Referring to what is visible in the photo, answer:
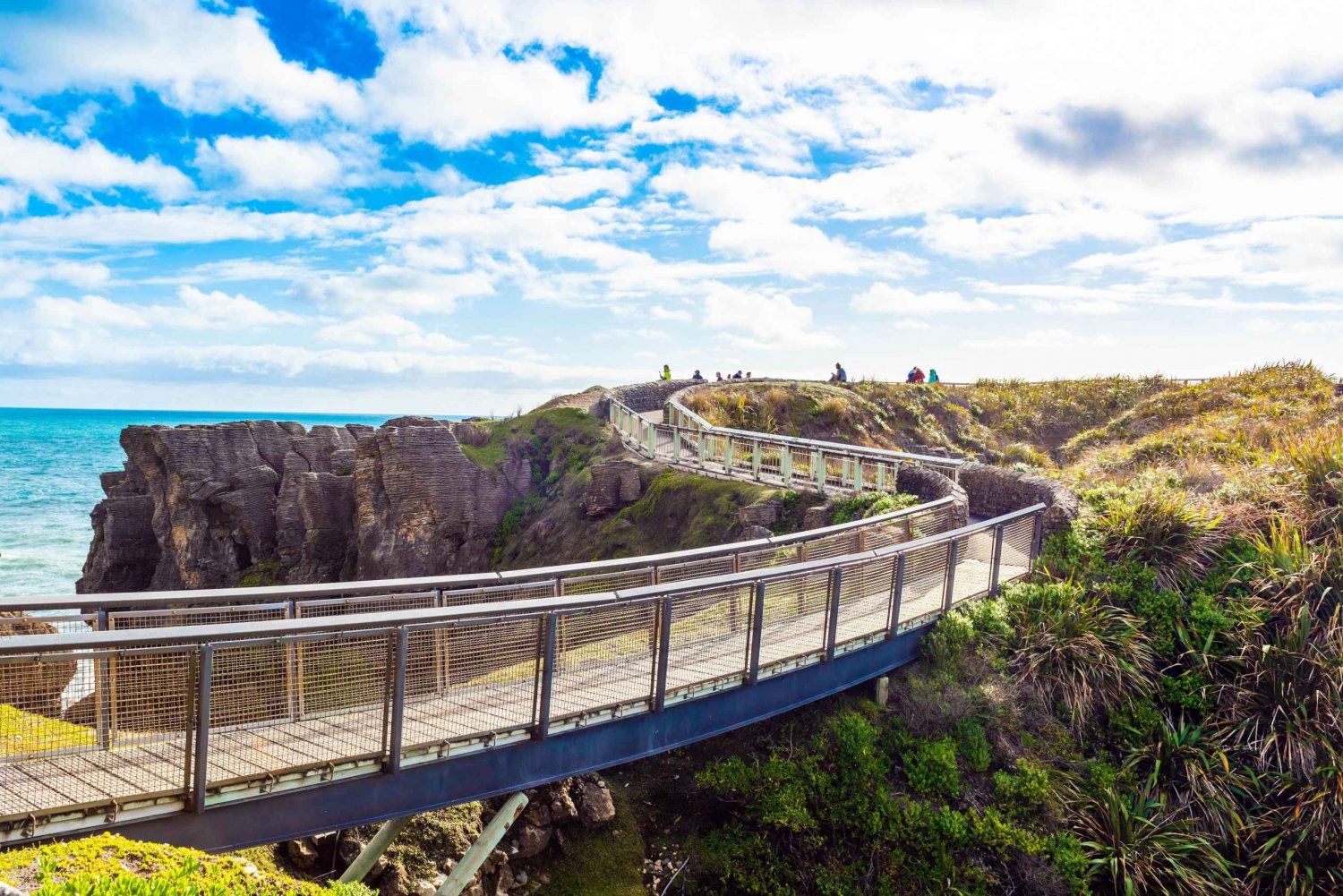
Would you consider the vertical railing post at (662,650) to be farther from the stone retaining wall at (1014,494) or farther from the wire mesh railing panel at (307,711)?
the stone retaining wall at (1014,494)

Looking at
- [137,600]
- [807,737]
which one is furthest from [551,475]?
[137,600]

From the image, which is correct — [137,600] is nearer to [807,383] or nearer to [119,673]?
[119,673]

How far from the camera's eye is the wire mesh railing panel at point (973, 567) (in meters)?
12.0

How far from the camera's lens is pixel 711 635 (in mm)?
9602

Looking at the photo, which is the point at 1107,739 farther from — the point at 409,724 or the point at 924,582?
the point at 409,724

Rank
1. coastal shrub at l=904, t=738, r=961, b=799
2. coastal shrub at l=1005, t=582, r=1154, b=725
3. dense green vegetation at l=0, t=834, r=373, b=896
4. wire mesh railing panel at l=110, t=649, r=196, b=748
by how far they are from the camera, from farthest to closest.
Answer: coastal shrub at l=1005, t=582, r=1154, b=725 → coastal shrub at l=904, t=738, r=961, b=799 → wire mesh railing panel at l=110, t=649, r=196, b=748 → dense green vegetation at l=0, t=834, r=373, b=896

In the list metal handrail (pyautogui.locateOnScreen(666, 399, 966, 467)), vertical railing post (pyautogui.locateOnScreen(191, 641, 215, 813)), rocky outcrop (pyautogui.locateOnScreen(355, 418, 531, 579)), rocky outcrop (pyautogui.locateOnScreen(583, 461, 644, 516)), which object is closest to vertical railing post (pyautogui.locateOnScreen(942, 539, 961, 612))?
metal handrail (pyautogui.locateOnScreen(666, 399, 966, 467))

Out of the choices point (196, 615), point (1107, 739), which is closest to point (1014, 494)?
point (1107, 739)

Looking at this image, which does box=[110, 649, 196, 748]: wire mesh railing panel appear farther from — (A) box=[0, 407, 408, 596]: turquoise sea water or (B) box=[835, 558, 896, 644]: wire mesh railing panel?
(A) box=[0, 407, 408, 596]: turquoise sea water

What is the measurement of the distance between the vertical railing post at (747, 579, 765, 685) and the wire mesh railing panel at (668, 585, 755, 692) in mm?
66

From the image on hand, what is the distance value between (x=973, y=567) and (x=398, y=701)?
9148mm

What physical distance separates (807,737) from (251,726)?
589 centimetres

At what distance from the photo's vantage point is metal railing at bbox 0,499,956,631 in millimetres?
7418

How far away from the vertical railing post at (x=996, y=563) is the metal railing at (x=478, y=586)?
3.92 feet
